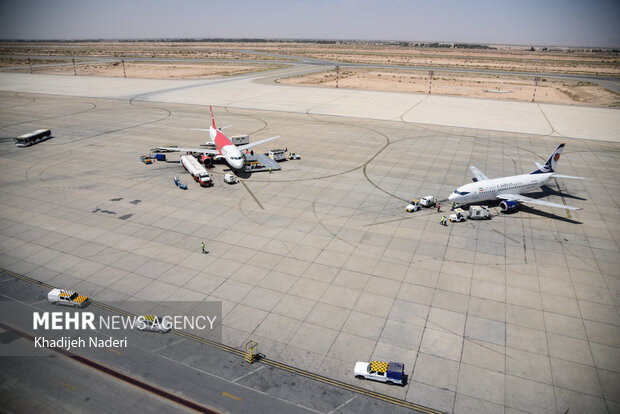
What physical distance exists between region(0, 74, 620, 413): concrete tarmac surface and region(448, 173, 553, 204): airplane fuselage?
338 centimetres

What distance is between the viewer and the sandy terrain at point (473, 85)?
13212 cm

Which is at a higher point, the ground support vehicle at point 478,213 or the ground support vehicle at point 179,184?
the ground support vehicle at point 179,184

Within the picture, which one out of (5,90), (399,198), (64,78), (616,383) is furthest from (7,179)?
(64,78)

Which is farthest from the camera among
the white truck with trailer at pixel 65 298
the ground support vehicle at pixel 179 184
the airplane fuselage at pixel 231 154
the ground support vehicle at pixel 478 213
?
the airplane fuselage at pixel 231 154

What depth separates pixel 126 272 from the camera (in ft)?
115

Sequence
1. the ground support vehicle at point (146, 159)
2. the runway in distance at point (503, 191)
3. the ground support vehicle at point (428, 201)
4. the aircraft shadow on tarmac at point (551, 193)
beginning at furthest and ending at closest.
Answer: the ground support vehicle at point (146, 159), the aircraft shadow on tarmac at point (551, 193), the ground support vehicle at point (428, 201), the runway in distance at point (503, 191)

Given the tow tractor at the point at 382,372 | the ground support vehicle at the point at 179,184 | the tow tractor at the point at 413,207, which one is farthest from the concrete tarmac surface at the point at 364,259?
the tow tractor at the point at 413,207

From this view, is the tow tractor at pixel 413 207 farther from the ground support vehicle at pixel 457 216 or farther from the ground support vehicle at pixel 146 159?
the ground support vehicle at pixel 146 159

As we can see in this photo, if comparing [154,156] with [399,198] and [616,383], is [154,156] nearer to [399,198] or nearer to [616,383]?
[399,198]

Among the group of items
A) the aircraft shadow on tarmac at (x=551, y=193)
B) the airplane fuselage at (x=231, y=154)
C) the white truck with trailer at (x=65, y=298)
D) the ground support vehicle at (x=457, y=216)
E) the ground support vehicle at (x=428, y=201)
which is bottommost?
the white truck with trailer at (x=65, y=298)

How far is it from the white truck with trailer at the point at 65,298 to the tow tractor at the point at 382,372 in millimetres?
24235

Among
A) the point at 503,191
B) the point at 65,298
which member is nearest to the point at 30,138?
the point at 65,298

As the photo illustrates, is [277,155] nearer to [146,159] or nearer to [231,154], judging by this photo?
[231,154]

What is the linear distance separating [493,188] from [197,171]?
43887 millimetres
